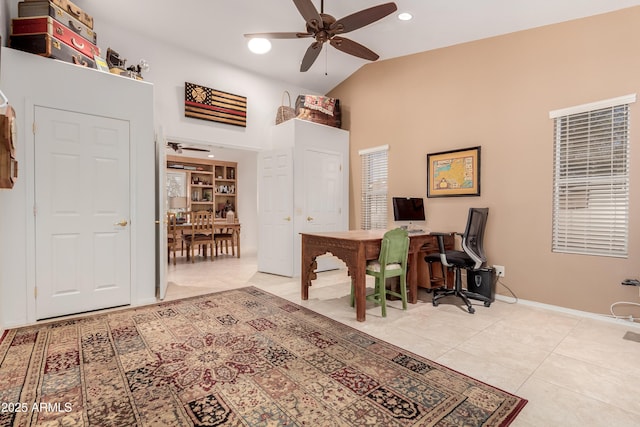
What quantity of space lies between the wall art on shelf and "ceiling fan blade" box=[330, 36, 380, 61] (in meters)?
2.22

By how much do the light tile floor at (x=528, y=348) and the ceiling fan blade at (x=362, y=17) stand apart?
2.79 m

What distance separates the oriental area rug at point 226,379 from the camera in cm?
159

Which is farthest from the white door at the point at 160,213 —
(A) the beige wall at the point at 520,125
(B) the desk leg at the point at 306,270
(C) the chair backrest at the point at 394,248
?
(A) the beige wall at the point at 520,125

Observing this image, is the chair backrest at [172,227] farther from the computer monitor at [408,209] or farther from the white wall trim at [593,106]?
the white wall trim at [593,106]

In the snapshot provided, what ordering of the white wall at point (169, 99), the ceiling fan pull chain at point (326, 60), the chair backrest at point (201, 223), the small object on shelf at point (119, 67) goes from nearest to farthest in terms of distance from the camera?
the white wall at point (169, 99), the small object on shelf at point (119, 67), the ceiling fan pull chain at point (326, 60), the chair backrest at point (201, 223)

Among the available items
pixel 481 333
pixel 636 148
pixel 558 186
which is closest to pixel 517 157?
pixel 558 186

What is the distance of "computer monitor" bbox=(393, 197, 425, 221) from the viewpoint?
4.15 metres

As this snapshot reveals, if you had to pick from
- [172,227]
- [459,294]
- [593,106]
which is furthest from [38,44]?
[593,106]

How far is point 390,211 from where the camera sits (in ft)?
16.3

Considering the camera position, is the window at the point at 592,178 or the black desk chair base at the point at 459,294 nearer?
the window at the point at 592,178

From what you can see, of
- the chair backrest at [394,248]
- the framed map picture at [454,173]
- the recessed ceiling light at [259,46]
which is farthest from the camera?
the recessed ceiling light at [259,46]

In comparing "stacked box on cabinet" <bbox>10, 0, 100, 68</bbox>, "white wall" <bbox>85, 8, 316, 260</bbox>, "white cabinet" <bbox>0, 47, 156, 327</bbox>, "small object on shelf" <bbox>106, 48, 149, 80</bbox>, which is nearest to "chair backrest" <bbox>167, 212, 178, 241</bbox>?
"white wall" <bbox>85, 8, 316, 260</bbox>

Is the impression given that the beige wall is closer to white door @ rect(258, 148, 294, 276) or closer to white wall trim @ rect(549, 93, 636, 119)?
white wall trim @ rect(549, 93, 636, 119)

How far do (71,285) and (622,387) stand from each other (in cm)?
455
